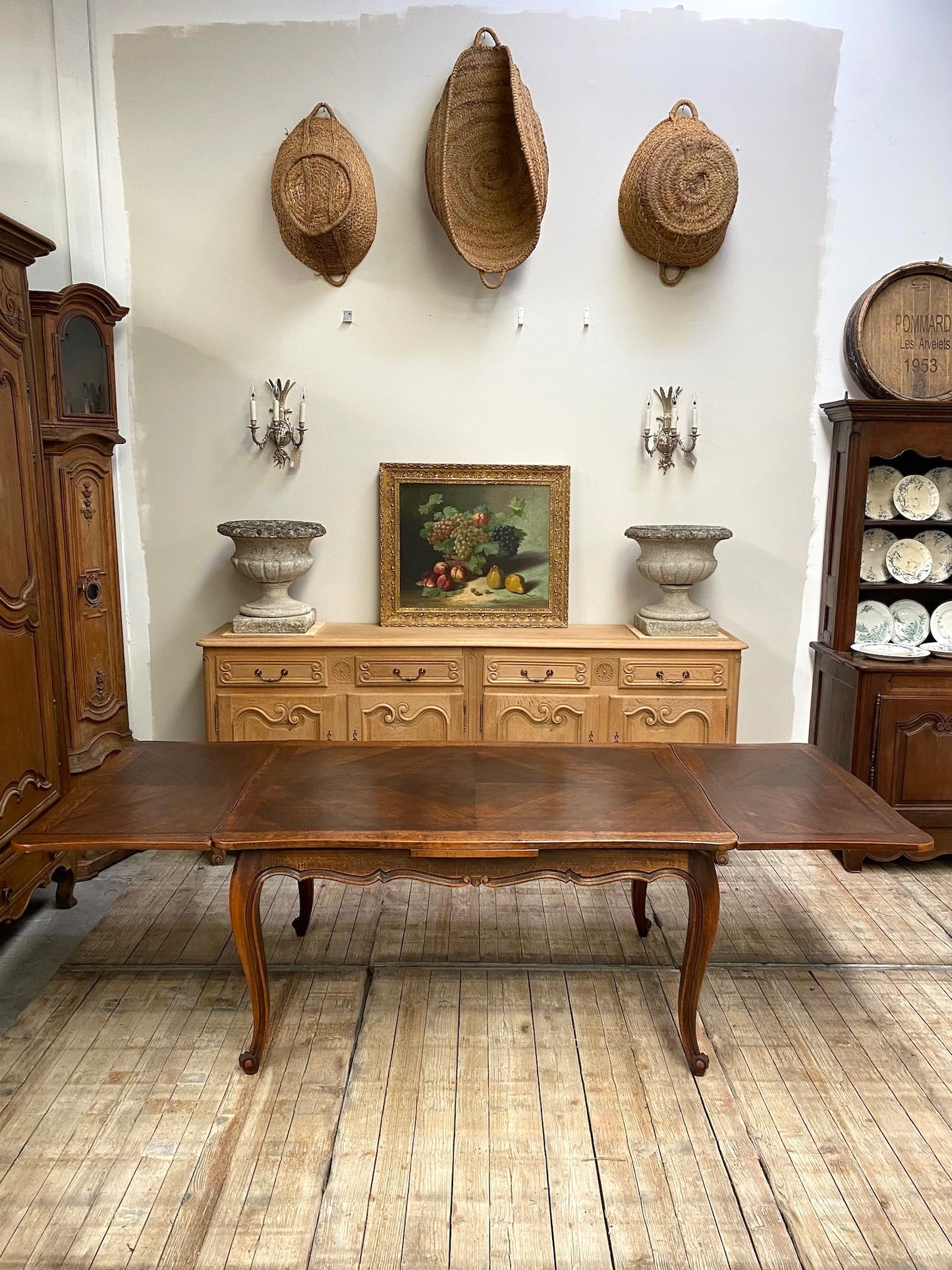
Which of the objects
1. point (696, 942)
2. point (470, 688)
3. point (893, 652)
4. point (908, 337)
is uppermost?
point (908, 337)

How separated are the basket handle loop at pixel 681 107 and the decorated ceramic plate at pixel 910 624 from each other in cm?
236

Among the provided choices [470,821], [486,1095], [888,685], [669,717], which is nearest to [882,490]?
[888,685]

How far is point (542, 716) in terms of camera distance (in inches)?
156

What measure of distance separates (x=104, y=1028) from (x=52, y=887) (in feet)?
3.66

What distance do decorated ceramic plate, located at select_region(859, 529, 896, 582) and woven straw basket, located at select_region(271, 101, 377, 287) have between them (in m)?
2.64

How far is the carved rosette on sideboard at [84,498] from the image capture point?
345cm

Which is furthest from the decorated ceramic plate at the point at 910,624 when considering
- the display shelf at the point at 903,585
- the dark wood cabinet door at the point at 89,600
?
the dark wood cabinet door at the point at 89,600

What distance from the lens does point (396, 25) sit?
12.8ft

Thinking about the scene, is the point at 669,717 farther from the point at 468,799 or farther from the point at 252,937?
the point at 252,937

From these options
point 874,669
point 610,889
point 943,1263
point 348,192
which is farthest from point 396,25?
point 943,1263

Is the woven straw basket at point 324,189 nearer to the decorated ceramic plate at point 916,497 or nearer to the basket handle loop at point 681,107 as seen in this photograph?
the basket handle loop at point 681,107

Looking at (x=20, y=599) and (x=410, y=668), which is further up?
(x=20, y=599)

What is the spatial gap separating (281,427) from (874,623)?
2.87m

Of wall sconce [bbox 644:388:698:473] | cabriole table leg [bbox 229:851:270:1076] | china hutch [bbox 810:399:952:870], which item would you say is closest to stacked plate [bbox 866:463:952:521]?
china hutch [bbox 810:399:952:870]
